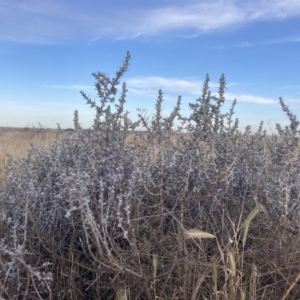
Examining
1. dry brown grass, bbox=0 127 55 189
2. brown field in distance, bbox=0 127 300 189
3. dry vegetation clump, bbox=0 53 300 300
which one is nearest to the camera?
dry vegetation clump, bbox=0 53 300 300

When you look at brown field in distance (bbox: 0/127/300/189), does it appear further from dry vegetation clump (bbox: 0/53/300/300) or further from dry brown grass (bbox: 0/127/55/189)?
dry vegetation clump (bbox: 0/53/300/300)

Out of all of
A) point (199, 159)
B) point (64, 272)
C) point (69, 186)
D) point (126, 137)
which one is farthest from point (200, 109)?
point (64, 272)

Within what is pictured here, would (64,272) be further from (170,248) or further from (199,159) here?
(199,159)

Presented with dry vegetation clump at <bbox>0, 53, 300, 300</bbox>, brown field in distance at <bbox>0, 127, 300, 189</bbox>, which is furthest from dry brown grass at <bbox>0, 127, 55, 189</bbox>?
dry vegetation clump at <bbox>0, 53, 300, 300</bbox>

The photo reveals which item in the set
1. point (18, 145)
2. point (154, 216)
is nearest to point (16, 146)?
point (18, 145)

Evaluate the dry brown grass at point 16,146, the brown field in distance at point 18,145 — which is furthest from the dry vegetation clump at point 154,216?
the dry brown grass at point 16,146

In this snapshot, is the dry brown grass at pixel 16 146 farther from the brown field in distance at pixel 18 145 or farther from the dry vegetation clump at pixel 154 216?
the dry vegetation clump at pixel 154 216

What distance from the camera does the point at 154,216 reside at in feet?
8.52

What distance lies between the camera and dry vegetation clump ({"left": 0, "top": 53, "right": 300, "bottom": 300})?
7.31 feet

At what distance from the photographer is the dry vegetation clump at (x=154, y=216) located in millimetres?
2229

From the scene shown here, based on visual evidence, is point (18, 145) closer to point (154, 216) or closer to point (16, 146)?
point (16, 146)

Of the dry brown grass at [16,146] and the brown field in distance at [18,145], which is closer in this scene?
the brown field in distance at [18,145]

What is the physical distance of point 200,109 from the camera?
307 cm

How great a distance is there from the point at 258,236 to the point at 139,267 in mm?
845
